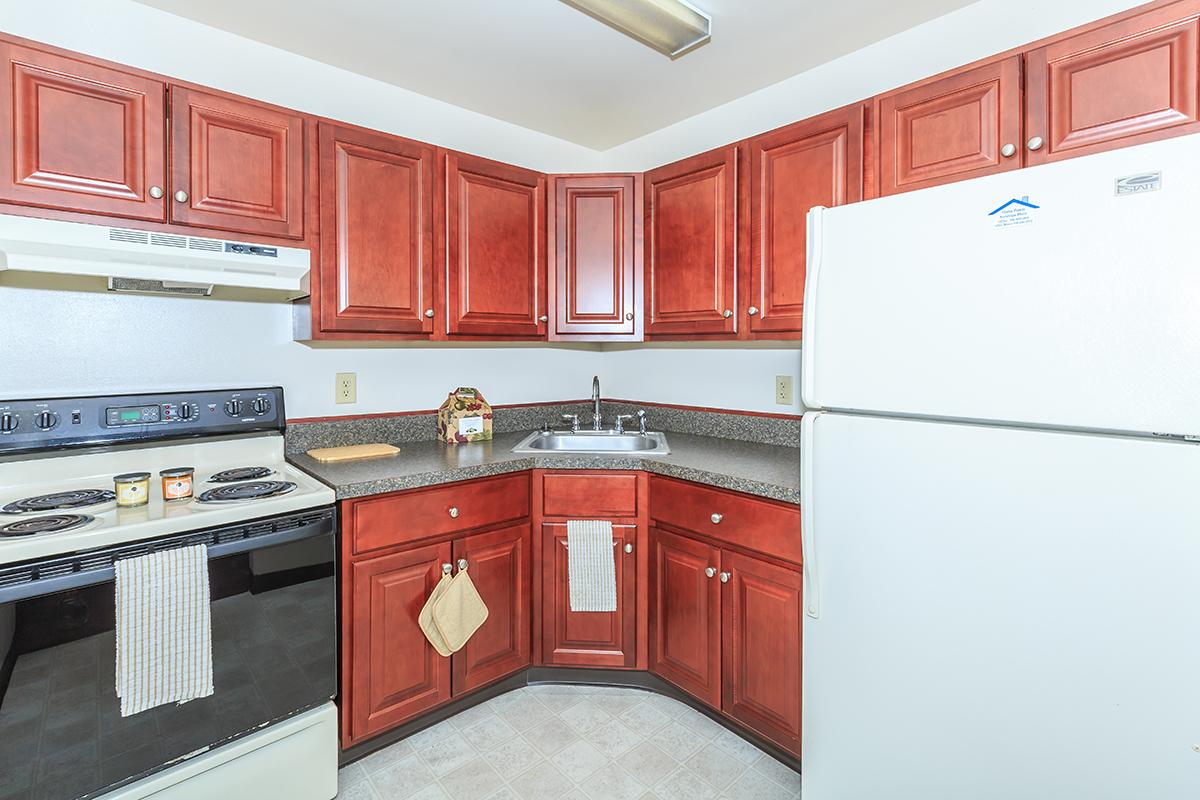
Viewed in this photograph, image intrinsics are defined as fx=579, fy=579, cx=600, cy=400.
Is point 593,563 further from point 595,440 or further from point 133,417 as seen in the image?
point 133,417

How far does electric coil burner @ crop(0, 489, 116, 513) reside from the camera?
145 centimetres

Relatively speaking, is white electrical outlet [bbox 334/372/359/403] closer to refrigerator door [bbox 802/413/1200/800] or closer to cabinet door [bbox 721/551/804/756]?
cabinet door [bbox 721/551/804/756]

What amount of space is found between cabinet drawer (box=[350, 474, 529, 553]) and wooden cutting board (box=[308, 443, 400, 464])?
1.18 ft

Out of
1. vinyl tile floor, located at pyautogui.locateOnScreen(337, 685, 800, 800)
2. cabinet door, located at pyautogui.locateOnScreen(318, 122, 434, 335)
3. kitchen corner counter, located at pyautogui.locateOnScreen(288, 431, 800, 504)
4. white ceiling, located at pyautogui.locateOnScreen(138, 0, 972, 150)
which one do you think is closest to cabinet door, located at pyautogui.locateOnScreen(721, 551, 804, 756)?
vinyl tile floor, located at pyautogui.locateOnScreen(337, 685, 800, 800)

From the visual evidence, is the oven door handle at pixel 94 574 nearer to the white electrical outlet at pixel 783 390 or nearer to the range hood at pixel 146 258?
the range hood at pixel 146 258

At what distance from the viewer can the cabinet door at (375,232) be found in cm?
194

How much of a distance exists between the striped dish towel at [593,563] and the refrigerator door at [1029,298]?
102 centimetres

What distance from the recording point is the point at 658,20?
70.4 inches

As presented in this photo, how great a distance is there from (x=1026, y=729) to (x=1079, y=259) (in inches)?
35.6

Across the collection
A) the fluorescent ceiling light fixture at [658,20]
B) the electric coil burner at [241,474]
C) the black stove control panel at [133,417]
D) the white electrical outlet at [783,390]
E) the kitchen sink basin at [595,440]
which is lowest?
the electric coil burner at [241,474]

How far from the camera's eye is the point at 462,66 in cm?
223

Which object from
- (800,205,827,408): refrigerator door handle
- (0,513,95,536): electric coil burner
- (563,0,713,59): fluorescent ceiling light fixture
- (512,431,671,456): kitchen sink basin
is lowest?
(0,513,95,536): electric coil burner

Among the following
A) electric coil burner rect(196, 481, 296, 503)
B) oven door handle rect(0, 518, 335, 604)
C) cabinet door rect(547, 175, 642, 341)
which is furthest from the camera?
A: cabinet door rect(547, 175, 642, 341)

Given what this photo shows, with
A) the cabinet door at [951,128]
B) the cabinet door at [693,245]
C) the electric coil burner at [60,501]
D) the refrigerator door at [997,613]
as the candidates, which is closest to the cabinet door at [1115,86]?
the cabinet door at [951,128]
